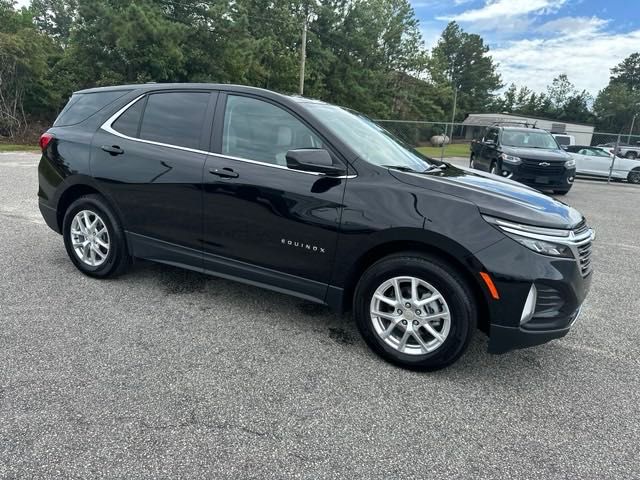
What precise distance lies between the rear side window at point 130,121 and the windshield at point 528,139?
9811 mm

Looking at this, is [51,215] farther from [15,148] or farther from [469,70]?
[469,70]

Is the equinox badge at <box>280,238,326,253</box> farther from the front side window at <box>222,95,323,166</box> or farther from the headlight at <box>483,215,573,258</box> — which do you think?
the headlight at <box>483,215,573,258</box>

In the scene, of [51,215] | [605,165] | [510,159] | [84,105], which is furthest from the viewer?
[605,165]

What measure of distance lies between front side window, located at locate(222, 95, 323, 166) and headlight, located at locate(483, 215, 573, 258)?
4.23 ft

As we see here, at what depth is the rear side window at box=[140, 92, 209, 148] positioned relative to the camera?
3.44 metres

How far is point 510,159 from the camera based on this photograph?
34.4 feet

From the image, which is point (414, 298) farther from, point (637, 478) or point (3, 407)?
point (3, 407)

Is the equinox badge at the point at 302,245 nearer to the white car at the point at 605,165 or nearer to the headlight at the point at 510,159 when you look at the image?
the headlight at the point at 510,159

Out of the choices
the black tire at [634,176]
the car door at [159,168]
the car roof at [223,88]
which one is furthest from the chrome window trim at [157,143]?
the black tire at [634,176]

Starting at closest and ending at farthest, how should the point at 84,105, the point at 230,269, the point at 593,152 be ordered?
the point at 230,269 < the point at 84,105 < the point at 593,152

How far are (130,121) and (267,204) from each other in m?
1.62

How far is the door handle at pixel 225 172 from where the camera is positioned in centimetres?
317

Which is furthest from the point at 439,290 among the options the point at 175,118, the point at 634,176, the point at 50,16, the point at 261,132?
the point at 50,16

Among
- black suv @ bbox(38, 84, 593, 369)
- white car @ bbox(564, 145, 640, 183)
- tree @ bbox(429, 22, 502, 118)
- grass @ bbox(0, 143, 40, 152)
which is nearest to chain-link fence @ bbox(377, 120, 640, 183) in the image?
white car @ bbox(564, 145, 640, 183)
